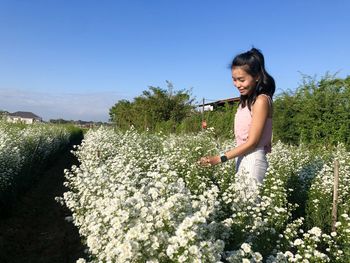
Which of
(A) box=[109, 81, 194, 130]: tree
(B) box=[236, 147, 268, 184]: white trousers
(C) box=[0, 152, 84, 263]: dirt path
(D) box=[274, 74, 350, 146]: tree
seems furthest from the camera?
(A) box=[109, 81, 194, 130]: tree

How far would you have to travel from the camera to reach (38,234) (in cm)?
700

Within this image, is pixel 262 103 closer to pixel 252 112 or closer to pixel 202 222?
pixel 252 112

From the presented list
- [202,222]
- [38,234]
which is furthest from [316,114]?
[202,222]

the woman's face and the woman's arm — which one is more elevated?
the woman's face

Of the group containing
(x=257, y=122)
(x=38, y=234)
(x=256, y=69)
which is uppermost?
(x=256, y=69)

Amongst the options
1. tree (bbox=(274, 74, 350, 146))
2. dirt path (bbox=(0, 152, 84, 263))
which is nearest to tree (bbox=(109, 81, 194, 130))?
tree (bbox=(274, 74, 350, 146))

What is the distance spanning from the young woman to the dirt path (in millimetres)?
3006

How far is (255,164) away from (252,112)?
0.50 meters

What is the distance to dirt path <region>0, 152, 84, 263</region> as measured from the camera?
5.80m

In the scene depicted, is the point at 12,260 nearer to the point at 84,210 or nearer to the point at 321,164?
the point at 84,210

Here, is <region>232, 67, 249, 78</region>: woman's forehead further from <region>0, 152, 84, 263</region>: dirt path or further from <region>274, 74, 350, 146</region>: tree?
<region>274, 74, 350, 146</region>: tree

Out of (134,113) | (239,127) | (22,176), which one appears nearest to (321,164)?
(239,127)

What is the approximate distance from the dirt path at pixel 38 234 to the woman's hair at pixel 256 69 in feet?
11.4

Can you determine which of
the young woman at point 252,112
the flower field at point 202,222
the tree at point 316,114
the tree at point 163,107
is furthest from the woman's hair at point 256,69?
the tree at point 163,107
